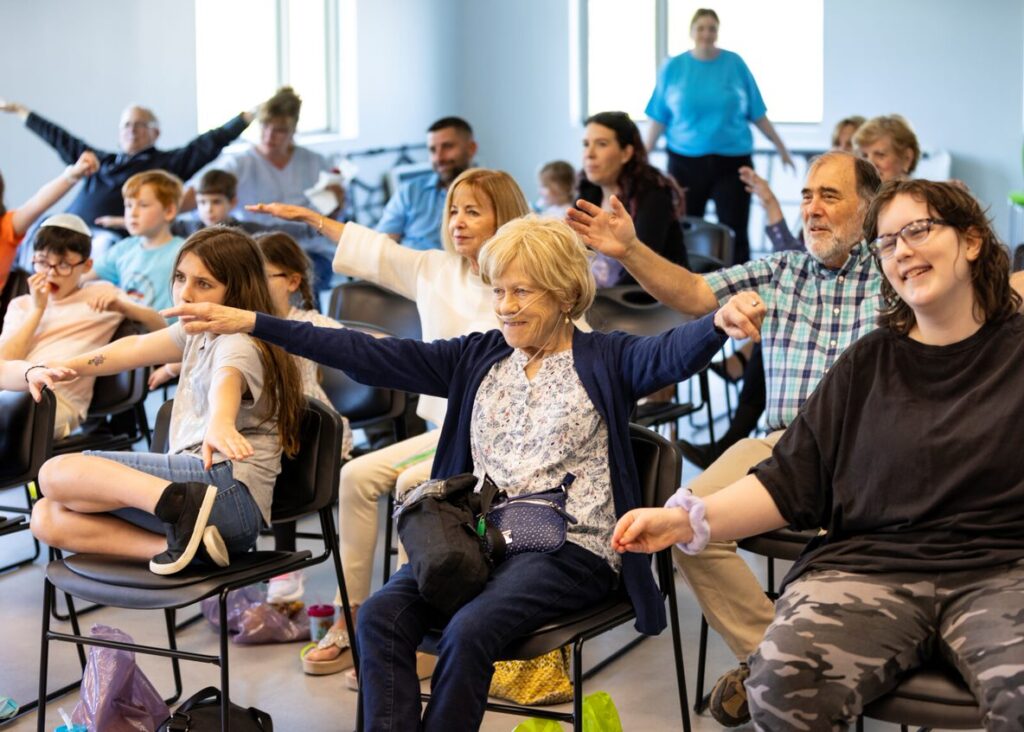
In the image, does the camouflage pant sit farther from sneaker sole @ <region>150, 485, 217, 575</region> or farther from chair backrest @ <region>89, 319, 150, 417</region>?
Result: chair backrest @ <region>89, 319, 150, 417</region>

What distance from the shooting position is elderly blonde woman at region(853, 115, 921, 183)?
15.7ft

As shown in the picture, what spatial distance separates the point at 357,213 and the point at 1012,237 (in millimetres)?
4684

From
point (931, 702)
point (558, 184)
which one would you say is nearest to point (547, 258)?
point (931, 702)

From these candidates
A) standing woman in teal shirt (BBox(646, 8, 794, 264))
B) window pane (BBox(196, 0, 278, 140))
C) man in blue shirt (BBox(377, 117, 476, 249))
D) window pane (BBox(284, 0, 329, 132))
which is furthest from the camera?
window pane (BBox(284, 0, 329, 132))

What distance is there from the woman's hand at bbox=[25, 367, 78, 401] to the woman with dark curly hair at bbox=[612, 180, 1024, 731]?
4.92 feet

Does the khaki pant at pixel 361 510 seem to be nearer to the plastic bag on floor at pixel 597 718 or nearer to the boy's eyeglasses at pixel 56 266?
the plastic bag on floor at pixel 597 718

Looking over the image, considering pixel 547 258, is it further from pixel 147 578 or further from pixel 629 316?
pixel 629 316

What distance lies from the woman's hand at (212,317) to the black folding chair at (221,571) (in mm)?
319

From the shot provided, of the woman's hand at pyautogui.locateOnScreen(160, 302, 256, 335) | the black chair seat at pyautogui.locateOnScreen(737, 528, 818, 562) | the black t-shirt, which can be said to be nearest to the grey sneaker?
the black chair seat at pyautogui.locateOnScreen(737, 528, 818, 562)

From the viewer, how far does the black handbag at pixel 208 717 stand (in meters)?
2.61

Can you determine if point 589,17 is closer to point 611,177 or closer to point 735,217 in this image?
point 735,217

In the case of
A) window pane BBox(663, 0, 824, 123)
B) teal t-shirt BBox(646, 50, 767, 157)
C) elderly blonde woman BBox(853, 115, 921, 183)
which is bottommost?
elderly blonde woman BBox(853, 115, 921, 183)

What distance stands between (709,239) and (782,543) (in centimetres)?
314

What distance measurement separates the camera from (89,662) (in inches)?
110
